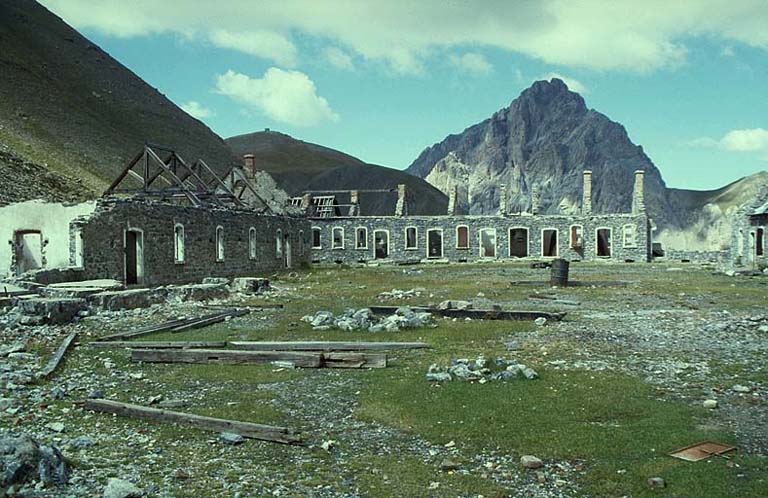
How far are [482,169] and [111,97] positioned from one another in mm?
57745

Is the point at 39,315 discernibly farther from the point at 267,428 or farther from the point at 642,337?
the point at 642,337

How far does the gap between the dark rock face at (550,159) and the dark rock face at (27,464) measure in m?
91.3

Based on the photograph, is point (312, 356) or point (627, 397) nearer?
point (627, 397)

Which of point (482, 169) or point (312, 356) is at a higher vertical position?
point (482, 169)

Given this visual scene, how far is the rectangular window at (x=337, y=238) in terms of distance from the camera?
53.6 m

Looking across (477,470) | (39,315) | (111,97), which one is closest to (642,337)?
(477,470)

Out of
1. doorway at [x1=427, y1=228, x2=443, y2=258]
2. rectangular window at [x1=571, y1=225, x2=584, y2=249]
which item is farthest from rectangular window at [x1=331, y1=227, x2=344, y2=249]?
rectangular window at [x1=571, y1=225, x2=584, y2=249]

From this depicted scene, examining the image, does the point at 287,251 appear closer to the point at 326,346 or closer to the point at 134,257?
the point at 134,257

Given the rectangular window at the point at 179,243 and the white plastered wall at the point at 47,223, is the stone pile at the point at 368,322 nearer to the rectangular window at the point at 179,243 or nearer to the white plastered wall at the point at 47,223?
the white plastered wall at the point at 47,223

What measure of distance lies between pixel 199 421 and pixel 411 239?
4737 centimetres

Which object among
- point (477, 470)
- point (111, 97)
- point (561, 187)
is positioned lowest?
point (477, 470)

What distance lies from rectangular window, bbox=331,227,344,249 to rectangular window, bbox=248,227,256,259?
786 inches

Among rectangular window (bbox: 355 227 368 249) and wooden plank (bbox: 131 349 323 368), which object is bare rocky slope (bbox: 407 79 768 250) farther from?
wooden plank (bbox: 131 349 323 368)

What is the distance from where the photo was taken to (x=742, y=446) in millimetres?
6312
